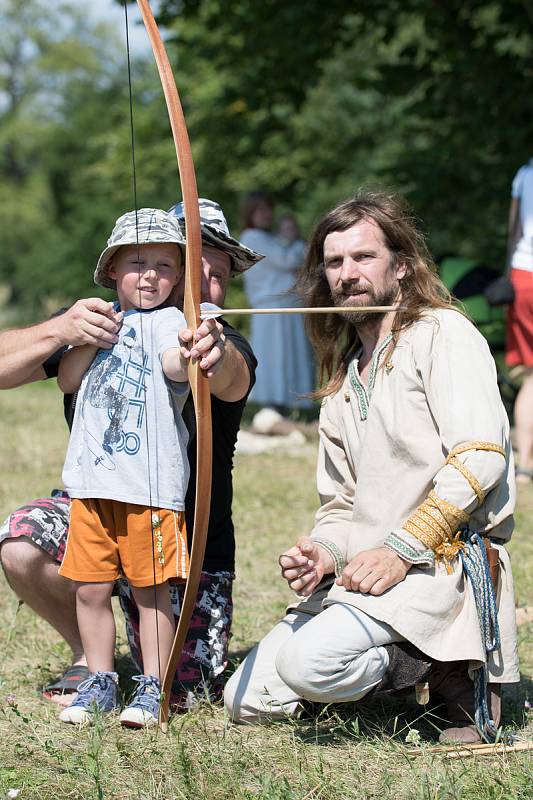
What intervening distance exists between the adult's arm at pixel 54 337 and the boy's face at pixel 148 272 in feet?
0.25

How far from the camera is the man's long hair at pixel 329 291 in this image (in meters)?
3.07

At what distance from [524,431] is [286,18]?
4.33 metres

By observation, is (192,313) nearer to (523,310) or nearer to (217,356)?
(217,356)

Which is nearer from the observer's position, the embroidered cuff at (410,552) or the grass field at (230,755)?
the grass field at (230,755)

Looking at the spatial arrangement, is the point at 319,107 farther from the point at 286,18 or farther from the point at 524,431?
the point at 524,431

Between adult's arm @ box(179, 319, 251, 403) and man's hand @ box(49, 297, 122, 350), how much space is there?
277 millimetres

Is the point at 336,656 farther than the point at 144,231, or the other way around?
the point at 144,231

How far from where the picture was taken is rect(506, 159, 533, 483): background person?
625 cm

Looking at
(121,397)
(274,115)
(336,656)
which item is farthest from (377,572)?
(274,115)

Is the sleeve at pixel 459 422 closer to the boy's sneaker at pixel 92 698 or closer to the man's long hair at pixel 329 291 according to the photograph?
the man's long hair at pixel 329 291

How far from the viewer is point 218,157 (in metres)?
12.2

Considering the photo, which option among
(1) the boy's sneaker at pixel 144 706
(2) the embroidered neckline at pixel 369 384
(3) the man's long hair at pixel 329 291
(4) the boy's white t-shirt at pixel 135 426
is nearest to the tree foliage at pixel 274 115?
(3) the man's long hair at pixel 329 291

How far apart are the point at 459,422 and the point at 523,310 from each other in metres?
3.74

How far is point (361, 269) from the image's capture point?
304 cm
